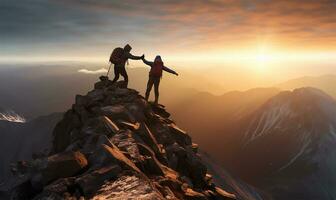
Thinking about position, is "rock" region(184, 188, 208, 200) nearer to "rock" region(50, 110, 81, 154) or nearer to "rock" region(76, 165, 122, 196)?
"rock" region(76, 165, 122, 196)

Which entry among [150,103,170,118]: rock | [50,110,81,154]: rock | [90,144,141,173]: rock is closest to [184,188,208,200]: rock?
[90,144,141,173]: rock

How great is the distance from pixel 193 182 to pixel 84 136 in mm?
9201

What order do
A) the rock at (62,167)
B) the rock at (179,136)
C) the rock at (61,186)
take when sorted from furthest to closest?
the rock at (179,136)
the rock at (62,167)
the rock at (61,186)

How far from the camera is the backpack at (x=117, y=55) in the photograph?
3747cm

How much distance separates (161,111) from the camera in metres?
40.2

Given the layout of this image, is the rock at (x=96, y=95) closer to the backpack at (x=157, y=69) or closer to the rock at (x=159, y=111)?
the backpack at (x=157, y=69)

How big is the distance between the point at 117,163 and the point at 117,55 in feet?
70.5

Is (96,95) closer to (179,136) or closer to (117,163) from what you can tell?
(179,136)

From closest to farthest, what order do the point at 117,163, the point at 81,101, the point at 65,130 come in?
1. the point at 117,163
2. the point at 81,101
3. the point at 65,130

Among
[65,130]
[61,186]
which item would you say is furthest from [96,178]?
[65,130]

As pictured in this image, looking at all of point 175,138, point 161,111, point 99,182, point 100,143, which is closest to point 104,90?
point 161,111

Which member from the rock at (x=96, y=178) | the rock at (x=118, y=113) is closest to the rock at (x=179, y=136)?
the rock at (x=118, y=113)

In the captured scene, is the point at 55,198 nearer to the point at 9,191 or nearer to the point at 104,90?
the point at 9,191

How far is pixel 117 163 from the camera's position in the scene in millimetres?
17688
